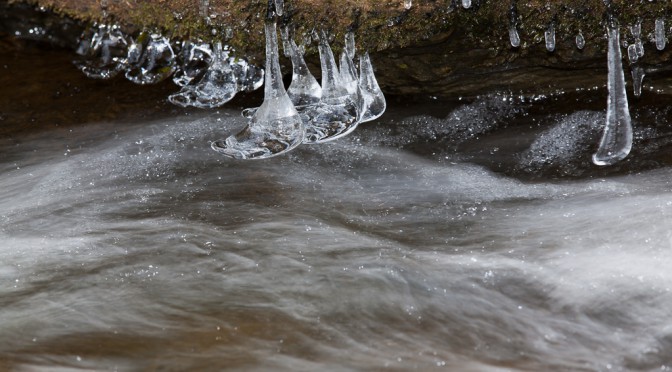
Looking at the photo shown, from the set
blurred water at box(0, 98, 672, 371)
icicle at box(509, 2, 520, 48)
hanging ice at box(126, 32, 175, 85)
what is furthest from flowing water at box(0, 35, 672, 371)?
hanging ice at box(126, 32, 175, 85)

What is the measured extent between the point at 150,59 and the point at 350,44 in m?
1.60

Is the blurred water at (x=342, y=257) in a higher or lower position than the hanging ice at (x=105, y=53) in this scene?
lower

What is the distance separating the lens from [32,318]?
2885mm

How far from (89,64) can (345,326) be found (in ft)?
11.5

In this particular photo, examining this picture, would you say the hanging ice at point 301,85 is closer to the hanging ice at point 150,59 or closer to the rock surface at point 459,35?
the rock surface at point 459,35

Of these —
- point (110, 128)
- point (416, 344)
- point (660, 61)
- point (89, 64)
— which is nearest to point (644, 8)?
point (660, 61)

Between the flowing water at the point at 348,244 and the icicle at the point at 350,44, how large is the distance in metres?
0.45

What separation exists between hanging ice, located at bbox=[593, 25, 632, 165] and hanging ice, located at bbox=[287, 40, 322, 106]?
151cm

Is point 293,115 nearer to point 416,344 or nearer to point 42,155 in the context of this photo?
point 42,155

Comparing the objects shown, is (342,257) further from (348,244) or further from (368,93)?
(368,93)

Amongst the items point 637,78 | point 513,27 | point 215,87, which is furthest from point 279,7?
point 637,78

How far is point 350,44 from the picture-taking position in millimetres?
4324

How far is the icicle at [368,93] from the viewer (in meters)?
4.42

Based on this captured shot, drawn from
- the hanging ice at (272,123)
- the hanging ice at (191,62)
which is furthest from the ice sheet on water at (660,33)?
the hanging ice at (191,62)
